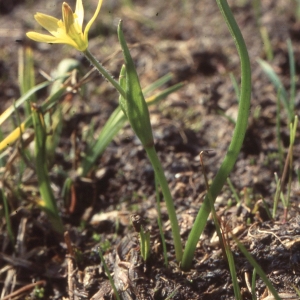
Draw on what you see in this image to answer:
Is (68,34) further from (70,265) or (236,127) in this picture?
(70,265)

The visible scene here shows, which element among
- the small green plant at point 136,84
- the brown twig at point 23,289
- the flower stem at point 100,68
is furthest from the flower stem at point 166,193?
the brown twig at point 23,289

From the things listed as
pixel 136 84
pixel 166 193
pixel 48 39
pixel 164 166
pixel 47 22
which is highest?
pixel 47 22

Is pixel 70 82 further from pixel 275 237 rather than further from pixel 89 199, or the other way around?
pixel 275 237

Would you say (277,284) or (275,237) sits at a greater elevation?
(275,237)

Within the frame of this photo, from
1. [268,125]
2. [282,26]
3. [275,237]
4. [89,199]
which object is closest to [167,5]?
[282,26]

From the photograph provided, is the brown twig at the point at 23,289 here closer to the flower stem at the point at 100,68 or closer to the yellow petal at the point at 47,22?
the flower stem at the point at 100,68

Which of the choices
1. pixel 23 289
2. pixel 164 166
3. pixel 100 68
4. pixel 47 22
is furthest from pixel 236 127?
pixel 23 289
